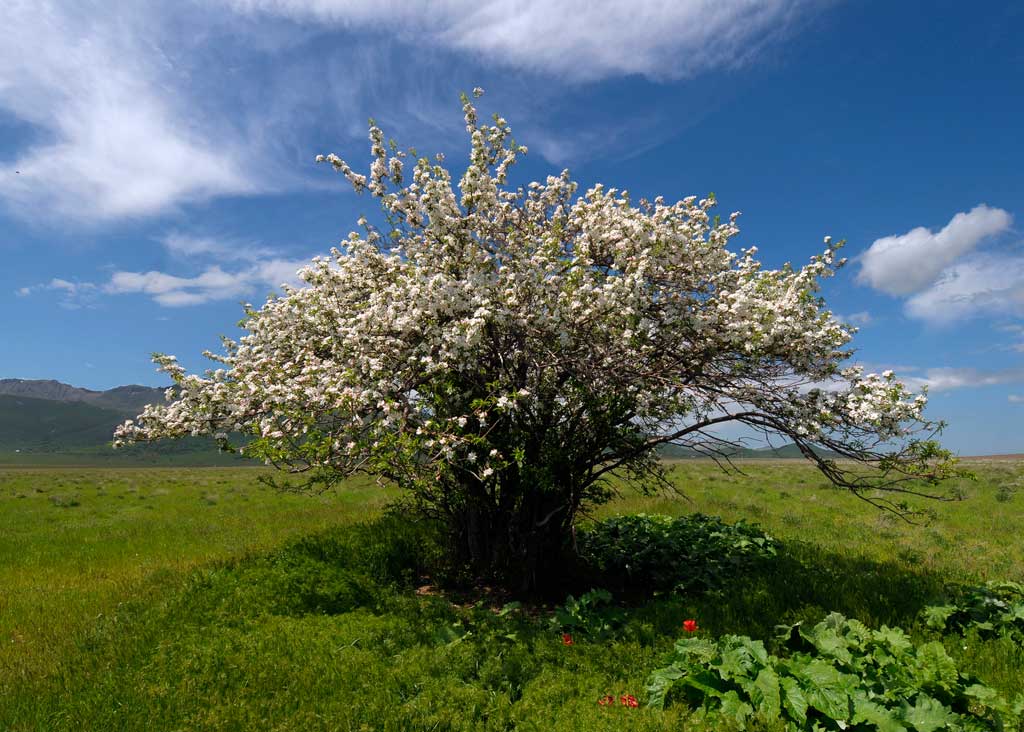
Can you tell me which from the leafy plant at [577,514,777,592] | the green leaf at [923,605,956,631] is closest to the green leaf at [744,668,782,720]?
the green leaf at [923,605,956,631]

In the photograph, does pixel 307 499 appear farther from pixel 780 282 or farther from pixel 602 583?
pixel 780 282

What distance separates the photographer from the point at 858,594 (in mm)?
9953

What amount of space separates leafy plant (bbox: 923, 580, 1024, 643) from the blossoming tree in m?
1.86

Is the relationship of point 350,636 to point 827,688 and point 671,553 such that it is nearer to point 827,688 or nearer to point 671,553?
point 827,688

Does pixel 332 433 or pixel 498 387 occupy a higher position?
pixel 498 387

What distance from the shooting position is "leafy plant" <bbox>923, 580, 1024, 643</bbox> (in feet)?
28.3

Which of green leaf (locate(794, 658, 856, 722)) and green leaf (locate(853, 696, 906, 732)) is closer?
green leaf (locate(853, 696, 906, 732))

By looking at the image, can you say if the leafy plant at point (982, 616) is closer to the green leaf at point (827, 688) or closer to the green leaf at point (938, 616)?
the green leaf at point (938, 616)

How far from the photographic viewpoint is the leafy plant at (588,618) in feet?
29.7

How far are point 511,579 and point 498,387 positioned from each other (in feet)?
15.1

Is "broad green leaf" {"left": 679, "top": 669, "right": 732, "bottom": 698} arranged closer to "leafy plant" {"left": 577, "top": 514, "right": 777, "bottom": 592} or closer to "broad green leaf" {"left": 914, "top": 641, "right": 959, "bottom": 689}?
"broad green leaf" {"left": 914, "top": 641, "right": 959, "bottom": 689}

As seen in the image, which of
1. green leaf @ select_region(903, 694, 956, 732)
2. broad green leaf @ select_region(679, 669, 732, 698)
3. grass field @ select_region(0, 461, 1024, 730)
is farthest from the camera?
broad green leaf @ select_region(679, 669, 732, 698)

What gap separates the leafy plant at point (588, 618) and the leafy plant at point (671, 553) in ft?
6.56

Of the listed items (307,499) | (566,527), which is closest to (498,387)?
(566,527)
